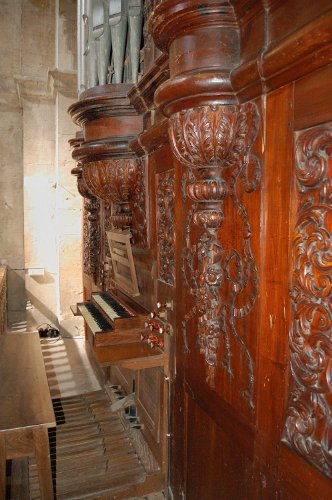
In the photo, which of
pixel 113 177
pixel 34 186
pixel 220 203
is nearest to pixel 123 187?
pixel 113 177

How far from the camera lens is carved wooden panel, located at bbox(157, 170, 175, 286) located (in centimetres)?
249

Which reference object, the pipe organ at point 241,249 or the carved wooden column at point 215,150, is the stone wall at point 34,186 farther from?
the carved wooden column at point 215,150

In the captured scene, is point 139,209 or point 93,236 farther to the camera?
point 93,236

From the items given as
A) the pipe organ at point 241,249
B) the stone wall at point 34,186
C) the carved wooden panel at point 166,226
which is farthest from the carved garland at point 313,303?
the stone wall at point 34,186

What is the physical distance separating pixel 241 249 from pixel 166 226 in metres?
1.01

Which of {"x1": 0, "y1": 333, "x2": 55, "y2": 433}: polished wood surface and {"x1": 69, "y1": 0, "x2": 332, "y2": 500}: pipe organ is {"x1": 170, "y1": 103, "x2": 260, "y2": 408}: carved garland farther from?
{"x1": 0, "y1": 333, "x2": 55, "y2": 433}: polished wood surface

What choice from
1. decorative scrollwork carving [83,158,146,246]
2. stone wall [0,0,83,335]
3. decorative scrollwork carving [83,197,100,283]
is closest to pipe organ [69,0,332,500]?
decorative scrollwork carving [83,158,146,246]

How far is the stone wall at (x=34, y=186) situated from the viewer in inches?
256

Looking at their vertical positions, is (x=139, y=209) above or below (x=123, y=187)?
below

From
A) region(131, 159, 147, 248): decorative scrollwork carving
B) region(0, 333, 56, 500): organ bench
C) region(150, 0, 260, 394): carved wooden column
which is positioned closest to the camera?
region(150, 0, 260, 394): carved wooden column

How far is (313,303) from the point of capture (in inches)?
49.1

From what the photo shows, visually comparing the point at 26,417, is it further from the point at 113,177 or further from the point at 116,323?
the point at 113,177

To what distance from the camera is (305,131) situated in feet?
4.14

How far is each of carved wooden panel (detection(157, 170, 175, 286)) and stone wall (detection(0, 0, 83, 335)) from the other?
401 centimetres
